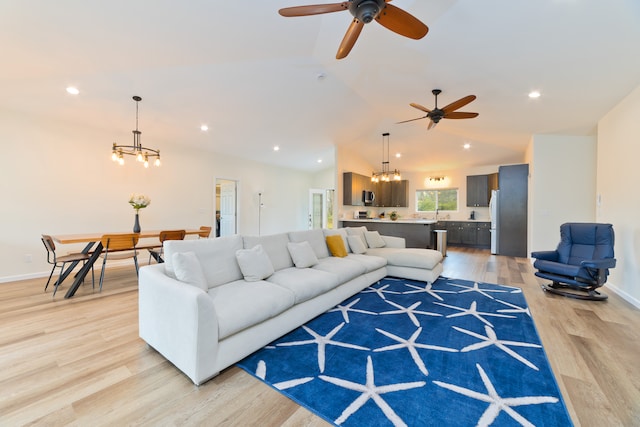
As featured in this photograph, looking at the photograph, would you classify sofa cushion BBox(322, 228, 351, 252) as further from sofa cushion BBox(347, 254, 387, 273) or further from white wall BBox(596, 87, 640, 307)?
white wall BBox(596, 87, 640, 307)

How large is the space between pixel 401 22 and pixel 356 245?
10.1 ft

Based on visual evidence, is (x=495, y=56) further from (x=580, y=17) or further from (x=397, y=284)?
(x=397, y=284)

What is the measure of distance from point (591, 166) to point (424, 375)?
5.91m

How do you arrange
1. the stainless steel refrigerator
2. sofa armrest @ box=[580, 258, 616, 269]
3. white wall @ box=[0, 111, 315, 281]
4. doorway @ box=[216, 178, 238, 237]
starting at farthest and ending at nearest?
doorway @ box=[216, 178, 238, 237] → the stainless steel refrigerator → white wall @ box=[0, 111, 315, 281] → sofa armrest @ box=[580, 258, 616, 269]

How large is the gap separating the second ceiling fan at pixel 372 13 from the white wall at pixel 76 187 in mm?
4789

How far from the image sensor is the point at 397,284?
13.1 ft

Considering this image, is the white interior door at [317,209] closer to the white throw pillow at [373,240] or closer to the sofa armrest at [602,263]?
the white throw pillow at [373,240]

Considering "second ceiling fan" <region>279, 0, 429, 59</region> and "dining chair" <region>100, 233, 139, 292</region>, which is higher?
"second ceiling fan" <region>279, 0, 429, 59</region>

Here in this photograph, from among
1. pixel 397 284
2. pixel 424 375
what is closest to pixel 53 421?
pixel 424 375

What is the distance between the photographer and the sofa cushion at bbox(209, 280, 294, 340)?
1892mm

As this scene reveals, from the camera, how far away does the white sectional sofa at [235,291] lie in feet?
5.76

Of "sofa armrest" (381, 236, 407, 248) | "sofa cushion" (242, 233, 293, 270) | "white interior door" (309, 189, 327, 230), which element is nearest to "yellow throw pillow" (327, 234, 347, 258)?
"sofa cushion" (242, 233, 293, 270)

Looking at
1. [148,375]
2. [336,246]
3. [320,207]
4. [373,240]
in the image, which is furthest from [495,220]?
[148,375]

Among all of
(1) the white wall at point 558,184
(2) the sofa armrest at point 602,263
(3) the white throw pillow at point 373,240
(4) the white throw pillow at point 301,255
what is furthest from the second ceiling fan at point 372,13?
(1) the white wall at point 558,184
